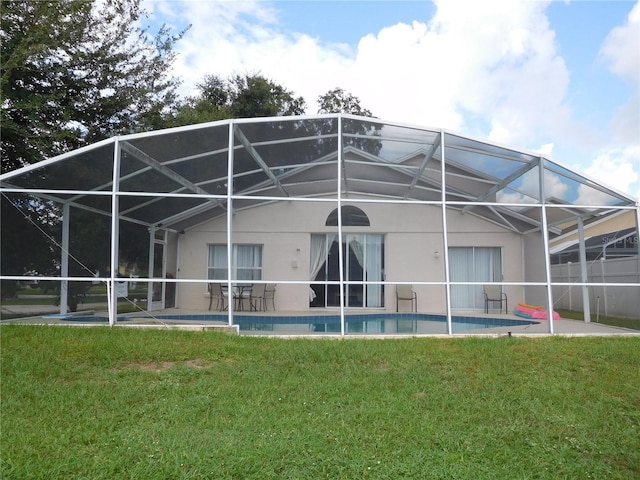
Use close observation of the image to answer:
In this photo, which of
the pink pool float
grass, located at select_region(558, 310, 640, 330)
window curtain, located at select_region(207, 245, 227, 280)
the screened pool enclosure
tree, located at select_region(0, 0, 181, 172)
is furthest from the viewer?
window curtain, located at select_region(207, 245, 227, 280)

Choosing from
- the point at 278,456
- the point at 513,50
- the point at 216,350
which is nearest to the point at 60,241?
the point at 216,350

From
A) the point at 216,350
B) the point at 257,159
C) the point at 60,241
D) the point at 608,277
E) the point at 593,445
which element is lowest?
the point at 593,445

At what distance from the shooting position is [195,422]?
175 inches

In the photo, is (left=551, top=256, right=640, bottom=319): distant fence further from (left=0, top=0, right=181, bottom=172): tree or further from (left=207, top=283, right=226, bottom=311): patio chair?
(left=0, top=0, right=181, bottom=172): tree

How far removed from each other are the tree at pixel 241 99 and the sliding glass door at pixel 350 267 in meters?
9.08

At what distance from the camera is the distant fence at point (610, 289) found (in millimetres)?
10672

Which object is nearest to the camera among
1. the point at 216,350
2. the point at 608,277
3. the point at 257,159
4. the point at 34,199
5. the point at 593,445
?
the point at 593,445

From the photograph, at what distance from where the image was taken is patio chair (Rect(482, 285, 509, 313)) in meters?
14.3

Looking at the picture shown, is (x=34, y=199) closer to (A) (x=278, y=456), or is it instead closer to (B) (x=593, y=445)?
(A) (x=278, y=456)

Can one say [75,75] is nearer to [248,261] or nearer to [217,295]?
[248,261]

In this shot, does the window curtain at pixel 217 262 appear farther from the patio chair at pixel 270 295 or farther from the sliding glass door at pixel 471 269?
the sliding glass door at pixel 471 269

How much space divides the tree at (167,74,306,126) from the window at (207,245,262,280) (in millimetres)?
7756

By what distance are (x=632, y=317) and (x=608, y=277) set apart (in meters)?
1.59

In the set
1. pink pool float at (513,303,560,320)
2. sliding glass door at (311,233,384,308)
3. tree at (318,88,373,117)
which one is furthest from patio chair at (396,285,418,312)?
tree at (318,88,373,117)
